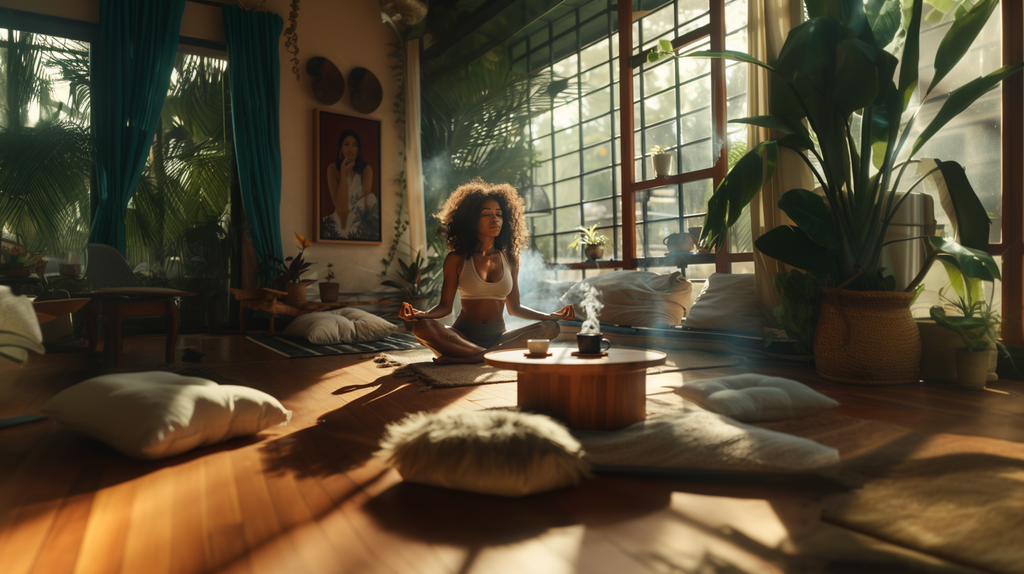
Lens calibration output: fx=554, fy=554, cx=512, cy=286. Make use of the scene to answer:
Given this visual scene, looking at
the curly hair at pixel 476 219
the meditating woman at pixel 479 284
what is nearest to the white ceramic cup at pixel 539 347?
the meditating woman at pixel 479 284

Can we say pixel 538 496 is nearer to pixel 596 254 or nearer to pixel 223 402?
pixel 223 402

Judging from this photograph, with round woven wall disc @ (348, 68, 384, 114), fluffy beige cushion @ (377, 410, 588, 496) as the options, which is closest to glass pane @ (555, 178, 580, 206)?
round woven wall disc @ (348, 68, 384, 114)

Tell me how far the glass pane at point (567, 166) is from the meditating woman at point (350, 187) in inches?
81.9

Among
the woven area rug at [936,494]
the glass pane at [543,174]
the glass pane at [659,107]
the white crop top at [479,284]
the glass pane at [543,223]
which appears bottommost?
the woven area rug at [936,494]

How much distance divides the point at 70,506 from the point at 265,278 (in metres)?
4.49

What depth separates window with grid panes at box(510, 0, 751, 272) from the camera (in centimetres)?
441

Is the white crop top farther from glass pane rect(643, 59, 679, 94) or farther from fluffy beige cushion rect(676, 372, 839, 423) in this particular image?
glass pane rect(643, 59, 679, 94)

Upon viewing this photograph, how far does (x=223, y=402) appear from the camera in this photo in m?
Answer: 1.65

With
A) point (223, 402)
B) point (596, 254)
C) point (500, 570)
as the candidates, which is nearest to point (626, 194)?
point (596, 254)

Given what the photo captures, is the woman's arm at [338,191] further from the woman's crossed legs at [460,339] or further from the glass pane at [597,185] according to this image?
the woman's crossed legs at [460,339]

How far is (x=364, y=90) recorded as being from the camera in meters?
6.14

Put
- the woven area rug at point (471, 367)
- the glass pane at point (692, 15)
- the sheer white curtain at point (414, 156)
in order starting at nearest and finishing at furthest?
→ the woven area rug at point (471, 367)
the glass pane at point (692, 15)
the sheer white curtain at point (414, 156)

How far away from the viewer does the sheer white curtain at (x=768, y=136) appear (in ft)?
11.0

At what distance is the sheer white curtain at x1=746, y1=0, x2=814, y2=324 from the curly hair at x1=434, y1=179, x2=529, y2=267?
1.51m
